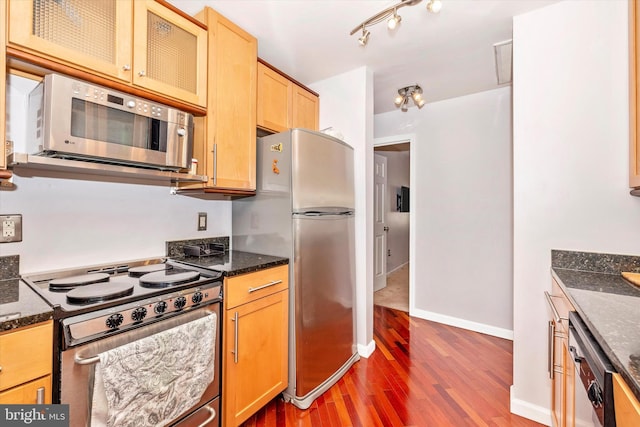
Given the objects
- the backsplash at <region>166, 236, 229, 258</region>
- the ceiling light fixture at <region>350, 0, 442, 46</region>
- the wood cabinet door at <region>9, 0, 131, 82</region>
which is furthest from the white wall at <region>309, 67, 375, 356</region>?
the wood cabinet door at <region>9, 0, 131, 82</region>

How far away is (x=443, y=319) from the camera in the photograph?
10.2 ft

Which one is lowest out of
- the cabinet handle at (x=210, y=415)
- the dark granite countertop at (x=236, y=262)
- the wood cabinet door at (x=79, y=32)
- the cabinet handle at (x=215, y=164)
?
the cabinet handle at (x=210, y=415)

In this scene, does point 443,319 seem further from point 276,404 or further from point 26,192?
point 26,192

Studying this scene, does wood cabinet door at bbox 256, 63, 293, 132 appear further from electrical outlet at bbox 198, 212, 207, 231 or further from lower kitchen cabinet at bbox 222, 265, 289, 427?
lower kitchen cabinet at bbox 222, 265, 289, 427

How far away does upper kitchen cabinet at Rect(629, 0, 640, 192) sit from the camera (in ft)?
4.30

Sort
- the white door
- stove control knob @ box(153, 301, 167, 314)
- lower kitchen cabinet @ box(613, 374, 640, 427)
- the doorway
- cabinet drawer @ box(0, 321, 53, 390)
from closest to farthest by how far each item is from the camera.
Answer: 1. lower kitchen cabinet @ box(613, 374, 640, 427)
2. cabinet drawer @ box(0, 321, 53, 390)
3. stove control knob @ box(153, 301, 167, 314)
4. the doorway
5. the white door

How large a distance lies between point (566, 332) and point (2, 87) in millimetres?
2420

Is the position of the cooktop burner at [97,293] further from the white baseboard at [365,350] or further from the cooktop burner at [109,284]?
the white baseboard at [365,350]

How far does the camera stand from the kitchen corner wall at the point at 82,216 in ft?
4.32

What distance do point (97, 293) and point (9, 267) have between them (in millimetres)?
595

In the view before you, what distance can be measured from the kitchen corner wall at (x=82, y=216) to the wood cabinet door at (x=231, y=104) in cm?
46

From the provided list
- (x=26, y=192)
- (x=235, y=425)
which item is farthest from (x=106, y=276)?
(x=235, y=425)

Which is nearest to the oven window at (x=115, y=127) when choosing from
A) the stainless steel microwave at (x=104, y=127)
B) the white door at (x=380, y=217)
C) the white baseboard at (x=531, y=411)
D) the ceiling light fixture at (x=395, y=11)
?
the stainless steel microwave at (x=104, y=127)

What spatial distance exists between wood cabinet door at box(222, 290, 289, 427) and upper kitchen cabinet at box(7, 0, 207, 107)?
1.27m
